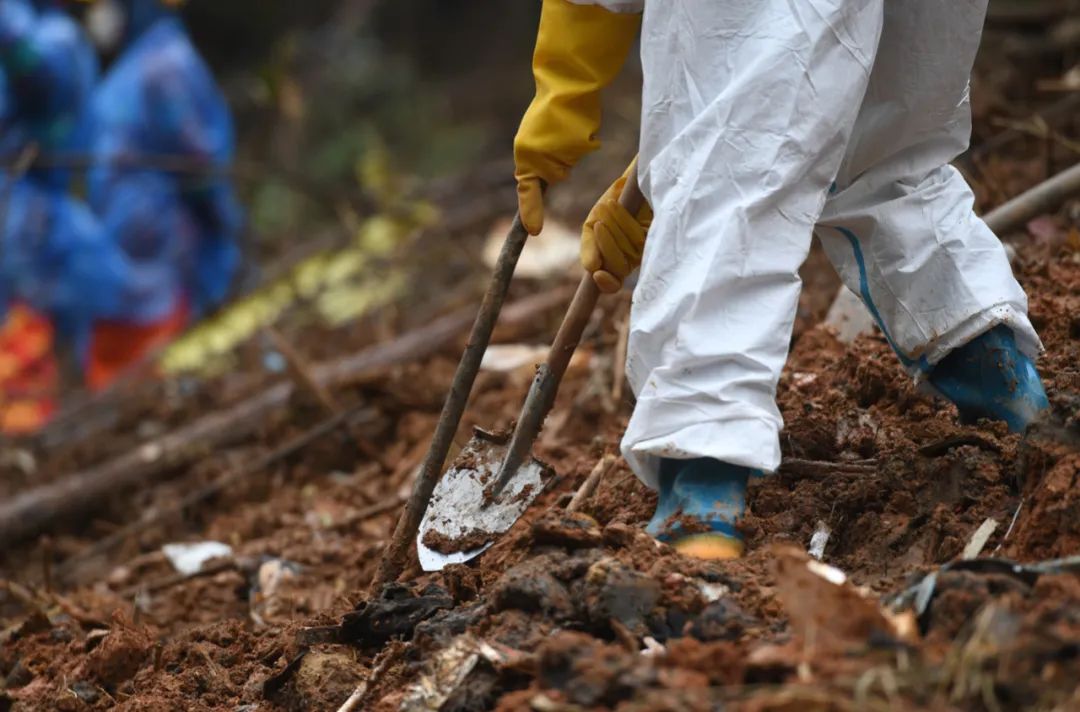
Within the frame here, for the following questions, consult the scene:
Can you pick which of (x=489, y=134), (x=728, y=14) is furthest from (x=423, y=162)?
(x=728, y=14)

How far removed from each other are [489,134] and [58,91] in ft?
17.1

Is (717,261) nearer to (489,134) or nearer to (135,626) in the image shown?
(135,626)

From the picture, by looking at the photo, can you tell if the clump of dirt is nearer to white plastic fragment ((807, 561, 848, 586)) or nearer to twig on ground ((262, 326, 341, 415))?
white plastic fragment ((807, 561, 848, 586))

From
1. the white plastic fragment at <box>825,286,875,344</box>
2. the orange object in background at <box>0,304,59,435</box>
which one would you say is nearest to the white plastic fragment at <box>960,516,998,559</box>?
the white plastic fragment at <box>825,286,875,344</box>

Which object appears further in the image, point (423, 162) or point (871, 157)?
point (423, 162)

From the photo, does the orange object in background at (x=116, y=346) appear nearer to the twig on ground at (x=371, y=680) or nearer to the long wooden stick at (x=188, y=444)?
the long wooden stick at (x=188, y=444)

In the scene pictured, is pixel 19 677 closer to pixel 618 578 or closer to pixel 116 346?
pixel 618 578

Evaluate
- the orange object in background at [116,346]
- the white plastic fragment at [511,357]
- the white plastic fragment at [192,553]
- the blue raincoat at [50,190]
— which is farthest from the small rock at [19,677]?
the orange object in background at [116,346]

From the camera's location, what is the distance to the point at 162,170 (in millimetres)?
8602

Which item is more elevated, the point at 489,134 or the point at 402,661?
the point at 402,661

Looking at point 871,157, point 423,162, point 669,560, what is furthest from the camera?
point 423,162

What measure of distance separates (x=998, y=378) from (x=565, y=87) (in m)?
1.12

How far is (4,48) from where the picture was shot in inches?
326

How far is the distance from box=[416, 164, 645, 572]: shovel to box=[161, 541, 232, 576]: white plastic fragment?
56.0 inches
